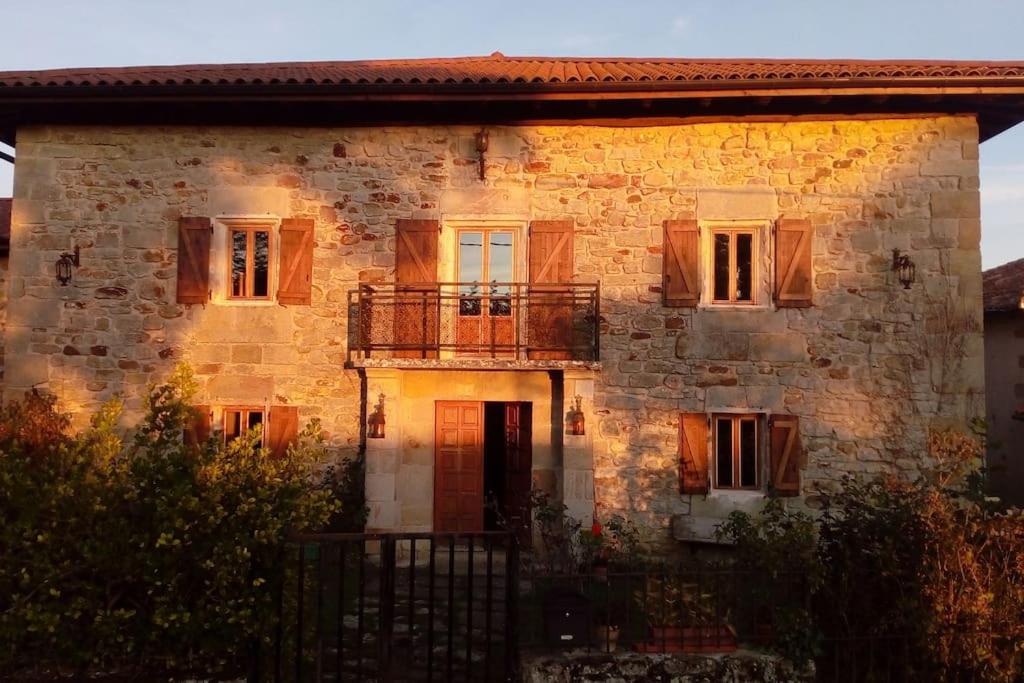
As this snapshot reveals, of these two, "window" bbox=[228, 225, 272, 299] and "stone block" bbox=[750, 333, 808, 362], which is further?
"window" bbox=[228, 225, 272, 299]

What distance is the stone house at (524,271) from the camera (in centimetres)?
870

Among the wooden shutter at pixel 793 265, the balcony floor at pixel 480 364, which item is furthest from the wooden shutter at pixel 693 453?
the wooden shutter at pixel 793 265

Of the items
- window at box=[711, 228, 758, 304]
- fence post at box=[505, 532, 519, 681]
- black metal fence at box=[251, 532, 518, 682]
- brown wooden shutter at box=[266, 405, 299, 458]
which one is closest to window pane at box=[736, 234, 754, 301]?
window at box=[711, 228, 758, 304]

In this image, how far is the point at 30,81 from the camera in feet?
28.2

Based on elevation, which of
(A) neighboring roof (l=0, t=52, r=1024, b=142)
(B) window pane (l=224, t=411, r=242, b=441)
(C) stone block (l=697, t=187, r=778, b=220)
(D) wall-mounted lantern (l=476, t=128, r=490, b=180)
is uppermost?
(A) neighboring roof (l=0, t=52, r=1024, b=142)

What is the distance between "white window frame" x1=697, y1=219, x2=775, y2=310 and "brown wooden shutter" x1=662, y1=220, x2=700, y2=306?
0.15 metres

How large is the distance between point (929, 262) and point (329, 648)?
27.4 ft

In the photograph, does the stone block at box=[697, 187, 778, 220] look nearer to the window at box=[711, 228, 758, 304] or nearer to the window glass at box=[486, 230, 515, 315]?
the window at box=[711, 228, 758, 304]

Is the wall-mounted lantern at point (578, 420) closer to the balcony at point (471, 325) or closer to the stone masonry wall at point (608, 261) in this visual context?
the stone masonry wall at point (608, 261)

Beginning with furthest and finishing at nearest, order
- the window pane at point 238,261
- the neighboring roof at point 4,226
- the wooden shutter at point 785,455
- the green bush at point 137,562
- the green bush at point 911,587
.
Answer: the neighboring roof at point 4,226
the window pane at point 238,261
the wooden shutter at point 785,455
the green bush at point 911,587
the green bush at point 137,562

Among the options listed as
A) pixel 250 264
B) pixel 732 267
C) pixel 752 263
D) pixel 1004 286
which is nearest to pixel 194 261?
pixel 250 264

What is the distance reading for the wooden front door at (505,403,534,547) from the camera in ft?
30.0

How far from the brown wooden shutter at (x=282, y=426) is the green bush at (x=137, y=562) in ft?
14.4

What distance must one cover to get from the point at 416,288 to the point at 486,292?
93cm
